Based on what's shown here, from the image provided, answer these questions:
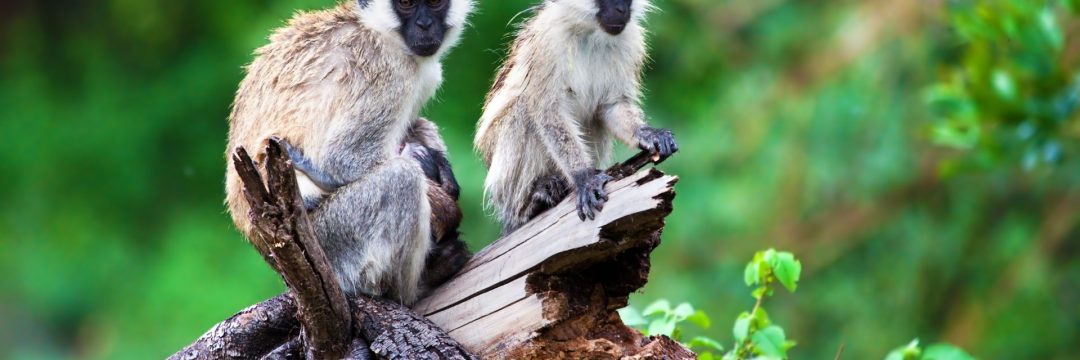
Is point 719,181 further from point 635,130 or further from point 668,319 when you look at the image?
point 668,319

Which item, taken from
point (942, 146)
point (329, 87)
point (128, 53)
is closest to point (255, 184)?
point (329, 87)

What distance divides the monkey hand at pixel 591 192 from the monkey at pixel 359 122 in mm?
719

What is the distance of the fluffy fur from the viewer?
232 inches

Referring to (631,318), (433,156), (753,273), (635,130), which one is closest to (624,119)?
(635,130)

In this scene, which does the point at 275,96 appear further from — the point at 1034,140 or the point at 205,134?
the point at 205,134

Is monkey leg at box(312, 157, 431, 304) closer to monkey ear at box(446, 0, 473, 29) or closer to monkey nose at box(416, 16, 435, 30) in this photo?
monkey nose at box(416, 16, 435, 30)

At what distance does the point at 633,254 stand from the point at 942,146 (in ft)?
19.0

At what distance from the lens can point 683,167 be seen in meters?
10.2

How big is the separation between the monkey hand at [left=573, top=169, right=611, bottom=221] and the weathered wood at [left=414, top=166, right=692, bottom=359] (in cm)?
4

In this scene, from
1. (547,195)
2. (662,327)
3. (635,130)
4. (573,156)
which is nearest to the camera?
(662,327)

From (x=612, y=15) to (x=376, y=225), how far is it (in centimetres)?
166

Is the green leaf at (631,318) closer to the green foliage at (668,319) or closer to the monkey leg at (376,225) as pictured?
the green foliage at (668,319)

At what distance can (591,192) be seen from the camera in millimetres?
5062

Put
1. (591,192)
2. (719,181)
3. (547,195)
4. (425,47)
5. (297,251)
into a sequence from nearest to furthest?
(297,251) < (591,192) < (425,47) < (547,195) < (719,181)
